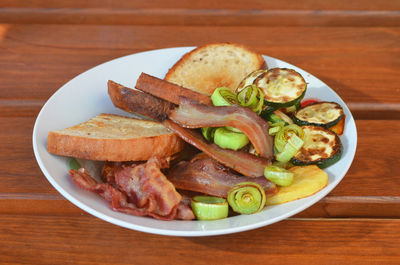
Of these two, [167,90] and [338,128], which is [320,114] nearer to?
[338,128]

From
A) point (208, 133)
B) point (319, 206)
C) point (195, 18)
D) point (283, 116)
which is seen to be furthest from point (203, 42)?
point (319, 206)

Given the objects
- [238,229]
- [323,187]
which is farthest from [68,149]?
[323,187]

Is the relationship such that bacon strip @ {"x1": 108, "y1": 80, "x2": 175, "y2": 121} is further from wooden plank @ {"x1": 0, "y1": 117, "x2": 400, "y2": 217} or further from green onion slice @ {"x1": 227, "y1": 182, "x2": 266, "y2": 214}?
green onion slice @ {"x1": 227, "y1": 182, "x2": 266, "y2": 214}

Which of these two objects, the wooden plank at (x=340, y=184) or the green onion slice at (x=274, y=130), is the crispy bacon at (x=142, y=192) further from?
the green onion slice at (x=274, y=130)

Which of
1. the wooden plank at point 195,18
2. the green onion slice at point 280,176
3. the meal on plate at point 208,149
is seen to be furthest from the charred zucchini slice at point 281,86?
the wooden plank at point 195,18

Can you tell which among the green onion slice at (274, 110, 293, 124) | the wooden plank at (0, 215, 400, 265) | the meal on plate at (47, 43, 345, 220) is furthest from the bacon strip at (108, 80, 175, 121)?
the wooden plank at (0, 215, 400, 265)
